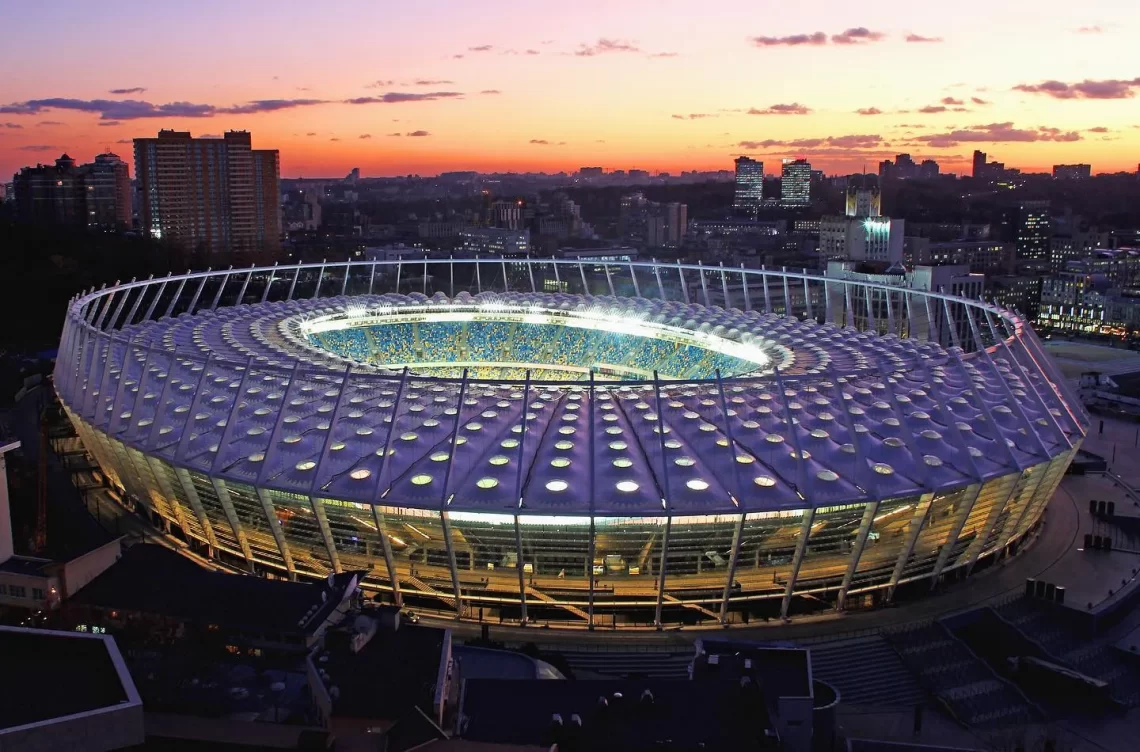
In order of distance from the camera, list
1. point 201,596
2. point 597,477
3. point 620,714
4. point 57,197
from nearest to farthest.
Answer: point 620,714
point 201,596
point 597,477
point 57,197

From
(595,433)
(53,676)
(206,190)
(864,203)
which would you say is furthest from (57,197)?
(53,676)

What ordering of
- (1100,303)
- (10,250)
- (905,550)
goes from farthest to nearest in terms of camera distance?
(1100,303) < (10,250) < (905,550)

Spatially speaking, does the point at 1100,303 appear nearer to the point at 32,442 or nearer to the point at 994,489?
the point at 994,489

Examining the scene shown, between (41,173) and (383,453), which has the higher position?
(41,173)

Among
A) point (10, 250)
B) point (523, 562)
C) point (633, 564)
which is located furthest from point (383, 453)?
point (10, 250)

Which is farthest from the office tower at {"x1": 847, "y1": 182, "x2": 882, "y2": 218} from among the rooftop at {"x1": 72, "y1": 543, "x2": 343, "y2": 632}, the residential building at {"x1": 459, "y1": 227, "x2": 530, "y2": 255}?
the rooftop at {"x1": 72, "y1": 543, "x2": 343, "y2": 632}

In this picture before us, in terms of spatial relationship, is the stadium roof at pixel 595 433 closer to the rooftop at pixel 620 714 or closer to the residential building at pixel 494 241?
the rooftop at pixel 620 714

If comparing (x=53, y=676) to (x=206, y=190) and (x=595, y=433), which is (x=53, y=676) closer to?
(x=595, y=433)
